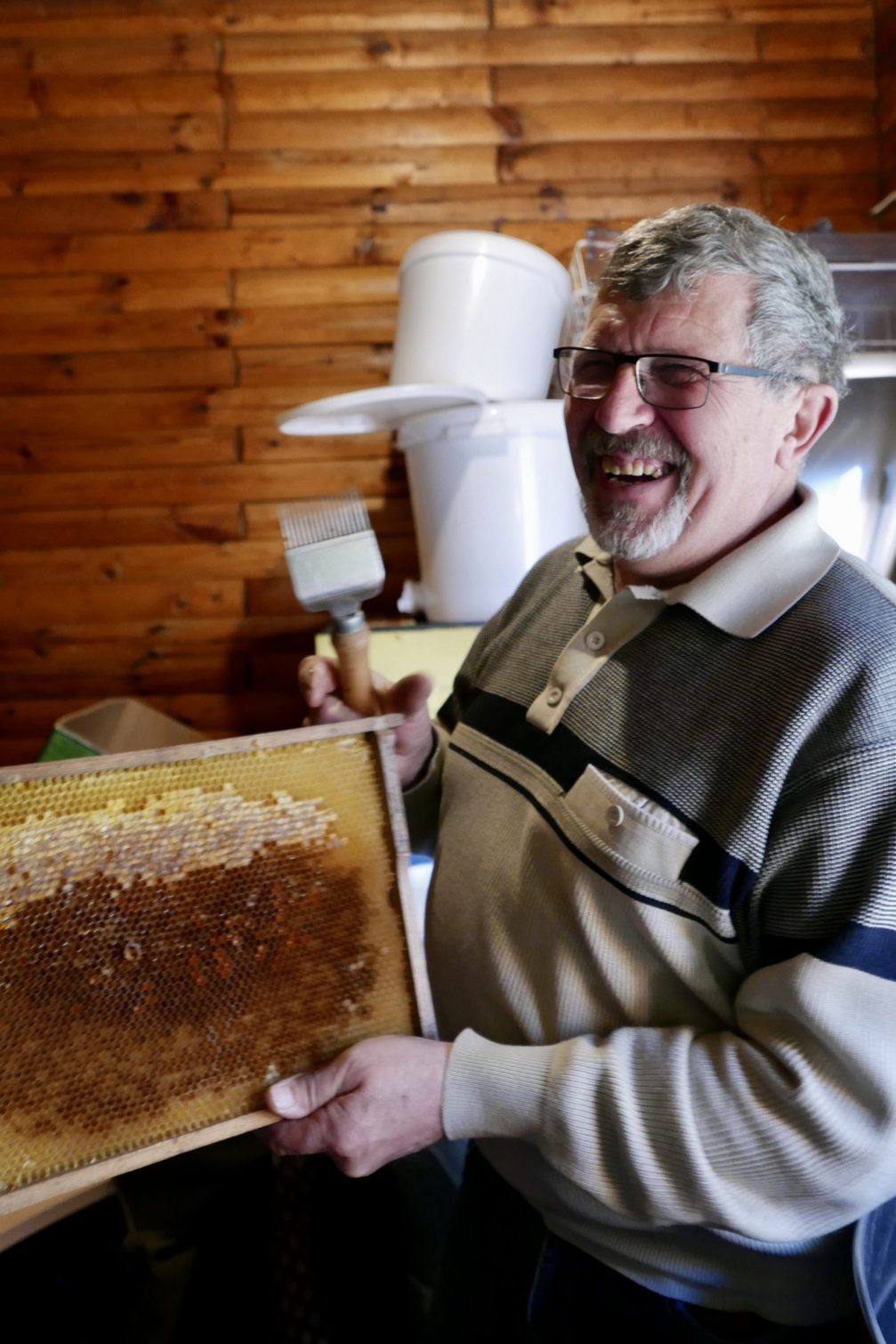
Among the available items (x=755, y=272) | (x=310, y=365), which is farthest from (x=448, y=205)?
(x=755, y=272)

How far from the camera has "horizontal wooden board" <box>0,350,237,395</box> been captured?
256 centimetres

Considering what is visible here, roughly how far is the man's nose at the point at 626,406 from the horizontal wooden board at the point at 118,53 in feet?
7.18

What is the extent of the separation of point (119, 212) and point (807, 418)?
227 centimetres

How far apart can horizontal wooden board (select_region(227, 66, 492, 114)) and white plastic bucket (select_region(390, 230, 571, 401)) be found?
0.74 meters

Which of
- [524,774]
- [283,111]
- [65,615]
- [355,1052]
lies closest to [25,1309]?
[355,1052]

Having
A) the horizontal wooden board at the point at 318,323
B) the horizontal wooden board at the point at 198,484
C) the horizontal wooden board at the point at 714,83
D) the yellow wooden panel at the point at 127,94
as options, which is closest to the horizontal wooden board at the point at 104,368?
the horizontal wooden board at the point at 318,323

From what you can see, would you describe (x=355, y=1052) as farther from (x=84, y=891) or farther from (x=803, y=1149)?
(x=803, y=1149)

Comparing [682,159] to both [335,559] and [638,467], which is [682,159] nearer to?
[638,467]

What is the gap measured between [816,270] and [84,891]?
3.36 feet

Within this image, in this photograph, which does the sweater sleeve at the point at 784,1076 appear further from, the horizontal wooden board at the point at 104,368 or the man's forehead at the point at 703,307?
the horizontal wooden board at the point at 104,368

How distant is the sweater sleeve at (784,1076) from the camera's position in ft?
2.48

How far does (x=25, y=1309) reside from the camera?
1366 mm

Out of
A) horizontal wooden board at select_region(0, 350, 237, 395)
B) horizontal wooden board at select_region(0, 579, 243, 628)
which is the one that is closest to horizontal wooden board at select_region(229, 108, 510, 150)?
horizontal wooden board at select_region(0, 350, 237, 395)

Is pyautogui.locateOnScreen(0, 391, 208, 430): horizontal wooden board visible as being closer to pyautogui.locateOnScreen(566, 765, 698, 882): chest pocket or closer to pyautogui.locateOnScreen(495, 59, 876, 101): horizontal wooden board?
pyautogui.locateOnScreen(495, 59, 876, 101): horizontal wooden board
